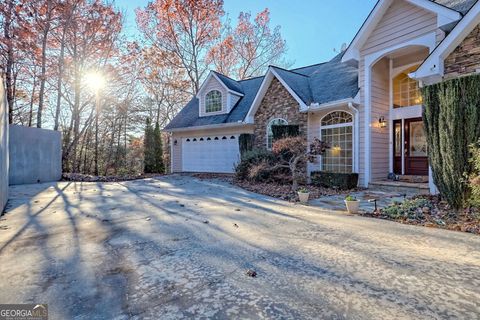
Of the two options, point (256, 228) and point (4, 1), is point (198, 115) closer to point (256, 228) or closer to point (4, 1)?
point (4, 1)

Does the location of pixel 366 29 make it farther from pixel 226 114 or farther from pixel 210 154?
pixel 210 154

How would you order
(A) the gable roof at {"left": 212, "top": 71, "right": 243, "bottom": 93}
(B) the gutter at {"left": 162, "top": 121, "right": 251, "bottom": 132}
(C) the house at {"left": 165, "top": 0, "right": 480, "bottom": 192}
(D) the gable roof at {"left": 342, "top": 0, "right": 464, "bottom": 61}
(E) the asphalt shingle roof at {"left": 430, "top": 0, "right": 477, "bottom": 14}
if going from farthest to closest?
(A) the gable roof at {"left": 212, "top": 71, "right": 243, "bottom": 93} < (B) the gutter at {"left": 162, "top": 121, "right": 251, "bottom": 132} < (E) the asphalt shingle roof at {"left": 430, "top": 0, "right": 477, "bottom": 14} < (D) the gable roof at {"left": 342, "top": 0, "right": 464, "bottom": 61} < (C) the house at {"left": 165, "top": 0, "right": 480, "bottom": 192}

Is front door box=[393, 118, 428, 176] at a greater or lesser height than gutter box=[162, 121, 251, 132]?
lesser

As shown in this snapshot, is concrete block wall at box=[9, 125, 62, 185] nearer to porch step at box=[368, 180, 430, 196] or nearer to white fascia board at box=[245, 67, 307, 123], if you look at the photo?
white fascia board at box=[245, 67, 307, 123]

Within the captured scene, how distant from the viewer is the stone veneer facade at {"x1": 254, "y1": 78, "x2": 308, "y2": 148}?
1150cm

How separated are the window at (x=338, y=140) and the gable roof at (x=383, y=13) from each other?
7.25 feet

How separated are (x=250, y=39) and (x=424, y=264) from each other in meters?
23.2

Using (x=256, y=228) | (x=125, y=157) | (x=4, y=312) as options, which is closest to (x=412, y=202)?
(x=256, y=228)

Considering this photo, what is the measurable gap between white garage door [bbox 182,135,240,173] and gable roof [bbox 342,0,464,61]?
23.1ft

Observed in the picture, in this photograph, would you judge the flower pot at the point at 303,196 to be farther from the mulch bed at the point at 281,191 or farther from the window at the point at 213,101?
the window at the point at 213,101

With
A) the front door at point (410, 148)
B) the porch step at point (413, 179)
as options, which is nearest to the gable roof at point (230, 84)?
the front door at point (410, 148)

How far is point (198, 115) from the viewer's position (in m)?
16.9

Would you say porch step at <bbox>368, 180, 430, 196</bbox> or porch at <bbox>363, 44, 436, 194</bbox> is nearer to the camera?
porch step at <bbox>368, 180, 430, 196</bbox>

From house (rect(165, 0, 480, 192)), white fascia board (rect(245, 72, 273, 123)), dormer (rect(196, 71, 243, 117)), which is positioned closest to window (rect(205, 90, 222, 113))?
dormer (rect(196, 71, 243, 117))
